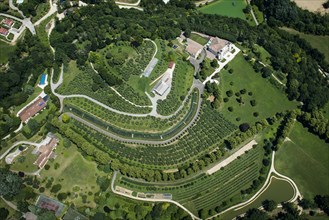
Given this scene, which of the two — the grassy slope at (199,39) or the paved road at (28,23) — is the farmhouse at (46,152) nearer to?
the paved road at (28,23)

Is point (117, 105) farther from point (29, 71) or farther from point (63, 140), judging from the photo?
point (29, 71)

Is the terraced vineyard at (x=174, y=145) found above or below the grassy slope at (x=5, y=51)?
above

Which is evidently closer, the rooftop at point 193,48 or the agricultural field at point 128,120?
the agricultural field at point 128,120

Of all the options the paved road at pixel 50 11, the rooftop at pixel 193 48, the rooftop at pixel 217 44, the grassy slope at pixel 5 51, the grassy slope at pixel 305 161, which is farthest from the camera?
the paved road at pixel 50 11

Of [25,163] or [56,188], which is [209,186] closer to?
[56,188]

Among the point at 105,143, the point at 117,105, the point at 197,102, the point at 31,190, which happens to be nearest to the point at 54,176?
the point at 31,190

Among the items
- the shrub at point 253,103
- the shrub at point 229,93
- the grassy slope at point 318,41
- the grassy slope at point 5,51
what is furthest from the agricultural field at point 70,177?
the grassy slope at point 318,41

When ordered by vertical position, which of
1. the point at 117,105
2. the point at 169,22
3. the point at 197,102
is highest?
the point at 169,22
